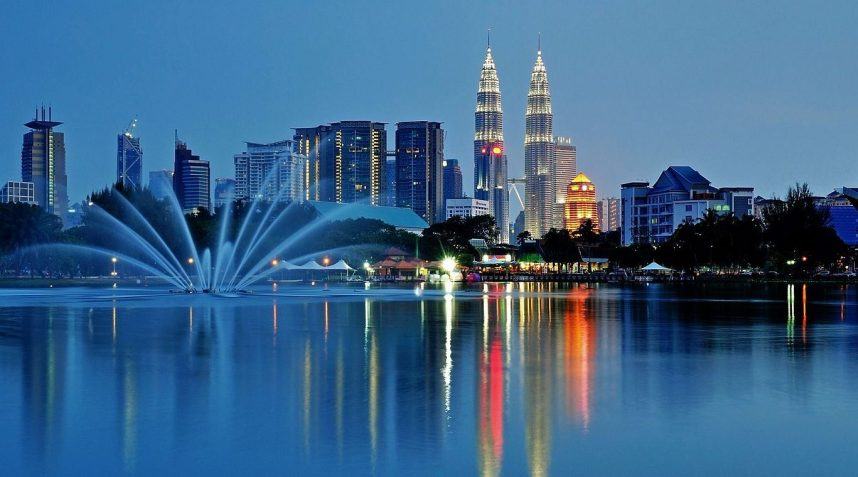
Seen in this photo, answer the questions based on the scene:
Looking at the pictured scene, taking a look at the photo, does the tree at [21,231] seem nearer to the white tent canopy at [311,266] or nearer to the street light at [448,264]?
the white tent canopy at [311,266]

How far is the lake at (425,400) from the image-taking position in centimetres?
1692

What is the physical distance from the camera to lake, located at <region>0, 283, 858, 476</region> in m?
16.9

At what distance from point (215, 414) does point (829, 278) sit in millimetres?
156842

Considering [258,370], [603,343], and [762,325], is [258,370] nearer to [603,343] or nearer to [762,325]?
[603,343]

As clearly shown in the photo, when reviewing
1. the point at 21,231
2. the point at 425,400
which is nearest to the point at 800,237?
the point at 21,231

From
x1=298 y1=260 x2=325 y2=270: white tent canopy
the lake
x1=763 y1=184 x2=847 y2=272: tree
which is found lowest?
the lake

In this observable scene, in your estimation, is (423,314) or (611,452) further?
(423,314)

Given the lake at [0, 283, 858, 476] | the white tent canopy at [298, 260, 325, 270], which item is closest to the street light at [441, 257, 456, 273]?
the white tent canopy at [298, 260, 325, 270]

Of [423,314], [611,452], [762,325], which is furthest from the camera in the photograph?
[423,314]

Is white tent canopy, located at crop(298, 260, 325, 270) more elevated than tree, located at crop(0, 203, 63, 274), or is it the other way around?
tree, located at crop(0, 203, 63, 274)

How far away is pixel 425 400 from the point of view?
22.6m

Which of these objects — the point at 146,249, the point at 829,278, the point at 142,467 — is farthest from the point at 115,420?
the point at 829,278

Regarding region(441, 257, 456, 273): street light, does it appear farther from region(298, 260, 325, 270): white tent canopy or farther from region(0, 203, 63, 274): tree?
region(0, 203, 63, 274): tree

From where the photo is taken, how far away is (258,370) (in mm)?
27891
